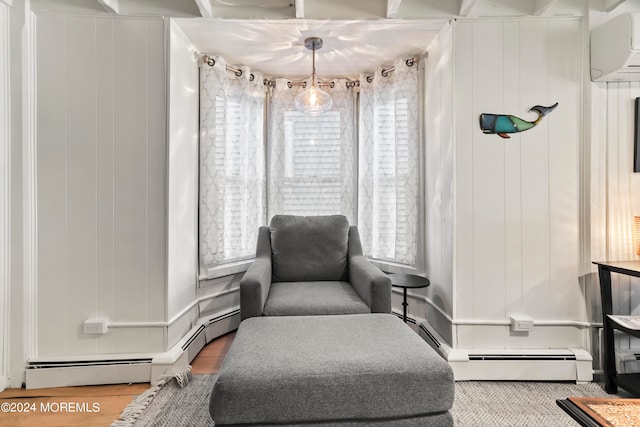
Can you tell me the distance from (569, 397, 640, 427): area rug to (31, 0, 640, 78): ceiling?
2064 millimetres

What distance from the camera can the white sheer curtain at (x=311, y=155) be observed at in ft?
10.0

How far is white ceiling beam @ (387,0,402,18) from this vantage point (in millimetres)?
1991

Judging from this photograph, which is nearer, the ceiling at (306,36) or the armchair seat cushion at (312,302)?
the armchair seat cushion at (312,302)

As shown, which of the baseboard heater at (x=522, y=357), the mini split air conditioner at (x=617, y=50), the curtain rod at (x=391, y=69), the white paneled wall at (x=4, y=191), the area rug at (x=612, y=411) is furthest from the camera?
the curtain rod at (x=391, y=69)

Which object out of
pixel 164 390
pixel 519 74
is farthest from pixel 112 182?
pixel 519 74

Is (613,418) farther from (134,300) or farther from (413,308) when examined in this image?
(134,300)

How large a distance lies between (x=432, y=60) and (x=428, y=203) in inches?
41.2

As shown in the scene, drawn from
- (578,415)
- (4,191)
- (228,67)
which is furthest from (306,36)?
(578,415)

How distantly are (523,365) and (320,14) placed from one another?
8.25 feet

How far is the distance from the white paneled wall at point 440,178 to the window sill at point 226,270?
59.7 inches

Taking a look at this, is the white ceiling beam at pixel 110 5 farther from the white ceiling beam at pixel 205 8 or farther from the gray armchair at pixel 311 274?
the gray armchair at pixel 311 274

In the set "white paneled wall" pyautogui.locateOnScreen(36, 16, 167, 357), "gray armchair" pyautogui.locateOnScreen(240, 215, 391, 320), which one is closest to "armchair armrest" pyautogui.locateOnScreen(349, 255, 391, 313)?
"gray armchair" pyautogui.locateOnScreen(240, 215, 391, 320)

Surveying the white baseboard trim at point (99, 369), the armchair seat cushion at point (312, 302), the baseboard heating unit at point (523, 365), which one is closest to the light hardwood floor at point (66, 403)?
the white baseboard trim at point (99, 369)

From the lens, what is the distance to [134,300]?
81.0 inches
